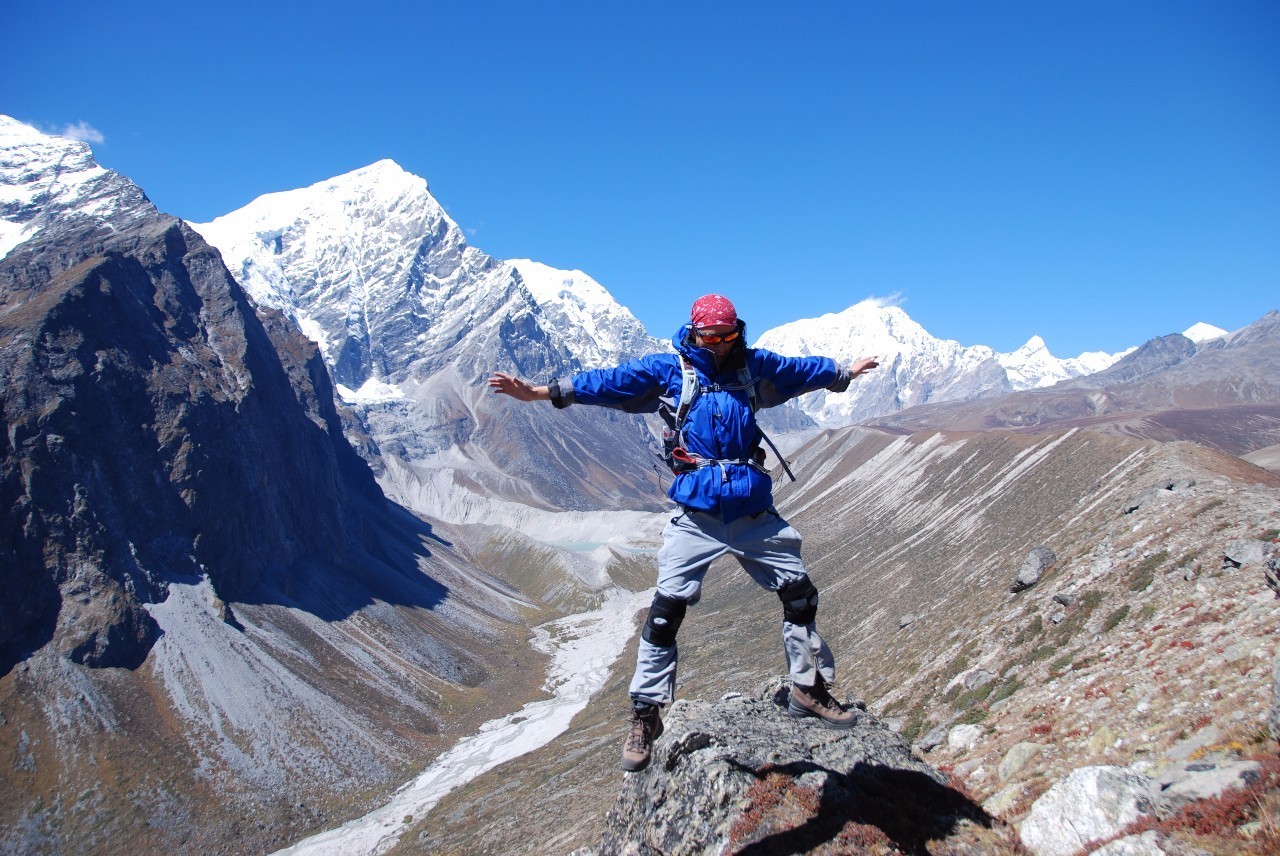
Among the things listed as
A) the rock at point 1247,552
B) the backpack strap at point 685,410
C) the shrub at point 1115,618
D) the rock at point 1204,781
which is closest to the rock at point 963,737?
the rock at point 1204,781

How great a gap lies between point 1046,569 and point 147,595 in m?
96.6

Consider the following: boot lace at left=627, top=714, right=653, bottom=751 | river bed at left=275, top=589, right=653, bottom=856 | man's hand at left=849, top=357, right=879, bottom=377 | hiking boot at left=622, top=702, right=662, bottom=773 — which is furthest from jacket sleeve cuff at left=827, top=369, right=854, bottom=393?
river bed at left=275, top=589, right=653, bottom=856

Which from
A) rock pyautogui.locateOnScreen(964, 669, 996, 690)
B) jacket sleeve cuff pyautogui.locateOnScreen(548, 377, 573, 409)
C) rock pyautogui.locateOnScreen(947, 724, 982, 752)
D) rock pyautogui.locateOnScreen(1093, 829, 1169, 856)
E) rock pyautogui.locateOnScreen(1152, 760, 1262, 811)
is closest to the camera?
rock pyautogui.locateOnScreen(1093, 829, 1169, 856)

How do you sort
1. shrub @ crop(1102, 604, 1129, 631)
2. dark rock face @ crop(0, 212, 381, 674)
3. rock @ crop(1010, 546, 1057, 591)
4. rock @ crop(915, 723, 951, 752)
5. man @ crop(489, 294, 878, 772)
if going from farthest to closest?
dark rock face @ crop(0, 212, 381, 674), rock @ crop(1010, 546, 1057, 591), shrub @ crop(1102, 604, 1129, 631), rock @ crop(915, 723, 951, 752), man @ crop(489, 294, 878, 772)

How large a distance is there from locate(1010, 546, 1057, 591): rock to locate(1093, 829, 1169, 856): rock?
28818 mm

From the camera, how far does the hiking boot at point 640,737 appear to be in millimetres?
9758

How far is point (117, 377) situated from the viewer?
99312 millimetres

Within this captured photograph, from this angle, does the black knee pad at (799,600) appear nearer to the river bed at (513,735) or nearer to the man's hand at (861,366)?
the man's hand at (861,366)

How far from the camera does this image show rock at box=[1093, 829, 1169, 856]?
6.76 meters

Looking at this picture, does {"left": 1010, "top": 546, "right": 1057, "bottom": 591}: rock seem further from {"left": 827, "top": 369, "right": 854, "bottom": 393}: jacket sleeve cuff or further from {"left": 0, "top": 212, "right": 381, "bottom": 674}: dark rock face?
{"left": 0, "top": 212, "right": 381, "bottom": 674}: dark rock face

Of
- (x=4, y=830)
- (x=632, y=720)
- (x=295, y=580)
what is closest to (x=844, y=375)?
(x=632, y=720)

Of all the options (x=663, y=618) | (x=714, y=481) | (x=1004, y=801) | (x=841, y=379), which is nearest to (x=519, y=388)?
(x=714, y=481)

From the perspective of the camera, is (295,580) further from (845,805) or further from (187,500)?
(845,805)

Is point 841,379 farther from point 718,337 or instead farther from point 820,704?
point 820,704
